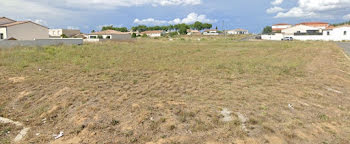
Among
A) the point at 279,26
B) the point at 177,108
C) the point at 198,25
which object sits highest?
the point at 198,25

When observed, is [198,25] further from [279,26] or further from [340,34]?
[340,34]

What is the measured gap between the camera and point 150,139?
3.83 metres

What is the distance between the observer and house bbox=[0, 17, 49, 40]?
3145 cm

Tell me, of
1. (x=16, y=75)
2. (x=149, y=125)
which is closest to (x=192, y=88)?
(x=149, y=125)

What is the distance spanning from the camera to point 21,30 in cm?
3334

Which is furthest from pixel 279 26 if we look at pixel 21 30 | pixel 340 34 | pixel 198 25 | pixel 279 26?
pixel 21 30

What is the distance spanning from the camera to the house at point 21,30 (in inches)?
1238

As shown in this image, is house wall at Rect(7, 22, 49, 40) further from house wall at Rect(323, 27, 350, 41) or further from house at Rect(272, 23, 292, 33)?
house at Rect(272, 23, 292, 33)

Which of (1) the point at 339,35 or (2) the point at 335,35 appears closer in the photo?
(1) the point at 339,35

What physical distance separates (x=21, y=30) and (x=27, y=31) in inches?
38.5

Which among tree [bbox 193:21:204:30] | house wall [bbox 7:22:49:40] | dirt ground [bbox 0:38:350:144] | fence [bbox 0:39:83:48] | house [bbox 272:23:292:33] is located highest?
tree [bbox 193:21:204:30]

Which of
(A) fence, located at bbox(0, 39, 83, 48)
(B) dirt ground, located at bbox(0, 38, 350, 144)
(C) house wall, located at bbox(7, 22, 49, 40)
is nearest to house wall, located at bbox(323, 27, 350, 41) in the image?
(B) dirt ground, located at bbox(0, 38, 350, 144)

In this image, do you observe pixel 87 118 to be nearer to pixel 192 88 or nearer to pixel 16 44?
pixel 192 88

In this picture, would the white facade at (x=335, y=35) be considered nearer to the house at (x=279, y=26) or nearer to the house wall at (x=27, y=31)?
the house at (x=279, y=26)
